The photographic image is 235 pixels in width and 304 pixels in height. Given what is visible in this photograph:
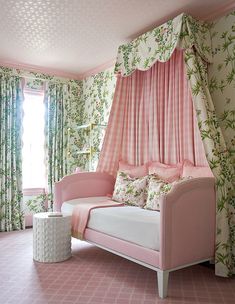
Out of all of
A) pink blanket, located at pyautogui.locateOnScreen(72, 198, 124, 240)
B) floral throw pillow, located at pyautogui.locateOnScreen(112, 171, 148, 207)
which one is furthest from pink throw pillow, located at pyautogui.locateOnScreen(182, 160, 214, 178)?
pink blanket, located at pyautogui.locateOnScreen(72, 198, 124, 240)

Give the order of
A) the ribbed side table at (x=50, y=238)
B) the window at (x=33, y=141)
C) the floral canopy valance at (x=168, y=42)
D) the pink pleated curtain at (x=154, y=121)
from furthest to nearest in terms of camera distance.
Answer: the window at (x=33, y=141) → the pink pleated curtain at (x=154, y=121) → the ribbed side table at (x=50, y=238) → the floral canopy valance at (x=168, y=42)

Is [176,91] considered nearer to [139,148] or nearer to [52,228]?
[139,148]

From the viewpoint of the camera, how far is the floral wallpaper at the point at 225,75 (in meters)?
2.80

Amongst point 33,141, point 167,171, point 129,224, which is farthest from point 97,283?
point 33,141

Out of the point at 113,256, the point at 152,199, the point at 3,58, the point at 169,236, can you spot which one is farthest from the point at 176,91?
the point at 3,58

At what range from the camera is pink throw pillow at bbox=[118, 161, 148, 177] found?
3.56 m

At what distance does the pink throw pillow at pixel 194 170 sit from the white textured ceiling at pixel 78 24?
152cm

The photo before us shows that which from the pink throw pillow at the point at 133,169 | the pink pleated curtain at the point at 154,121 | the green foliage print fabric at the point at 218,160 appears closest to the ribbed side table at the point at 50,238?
the pink throw pillow at the point at 133,169

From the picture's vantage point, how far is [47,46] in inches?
151

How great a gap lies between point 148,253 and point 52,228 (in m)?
1.06

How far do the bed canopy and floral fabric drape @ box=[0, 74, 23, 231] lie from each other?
2174 mm

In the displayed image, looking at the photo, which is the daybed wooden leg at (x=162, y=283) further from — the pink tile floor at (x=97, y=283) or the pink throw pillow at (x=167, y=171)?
the pink throw pillow at (x=167, y=171)

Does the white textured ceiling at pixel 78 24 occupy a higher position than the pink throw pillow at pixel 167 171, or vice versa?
the white textured ceiling at pixel 78 24

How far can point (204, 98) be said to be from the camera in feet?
8.93
